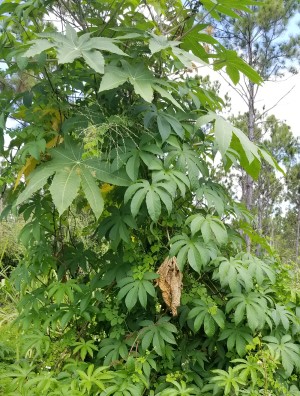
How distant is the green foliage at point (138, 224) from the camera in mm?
1662

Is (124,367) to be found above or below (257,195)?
below

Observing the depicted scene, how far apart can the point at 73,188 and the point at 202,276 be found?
752 millimetres

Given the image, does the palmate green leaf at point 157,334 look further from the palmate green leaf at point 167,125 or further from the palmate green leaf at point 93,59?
the palmate green leaf at point 93,59

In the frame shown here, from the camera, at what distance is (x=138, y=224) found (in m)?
1.90

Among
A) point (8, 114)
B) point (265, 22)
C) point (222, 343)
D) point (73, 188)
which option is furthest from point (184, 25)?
point (265, 22)

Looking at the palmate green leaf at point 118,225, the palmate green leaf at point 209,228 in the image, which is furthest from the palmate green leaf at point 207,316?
the palmate green leaf at point 118,225

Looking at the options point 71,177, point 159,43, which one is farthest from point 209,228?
point 159,43

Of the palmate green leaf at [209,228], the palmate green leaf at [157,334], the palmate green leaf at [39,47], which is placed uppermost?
the palmate green leaf at [39,47]

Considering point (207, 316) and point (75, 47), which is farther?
point (207, 316)

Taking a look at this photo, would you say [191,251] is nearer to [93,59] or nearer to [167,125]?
[167,125]

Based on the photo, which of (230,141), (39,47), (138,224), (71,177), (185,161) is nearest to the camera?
(39,47)

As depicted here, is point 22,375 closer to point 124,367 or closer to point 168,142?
point 124,367

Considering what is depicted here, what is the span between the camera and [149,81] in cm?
166

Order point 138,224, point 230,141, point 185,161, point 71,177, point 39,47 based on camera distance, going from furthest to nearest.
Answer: point 138,224, point 185,161, point 230,141, point 71,177, point 39,47
